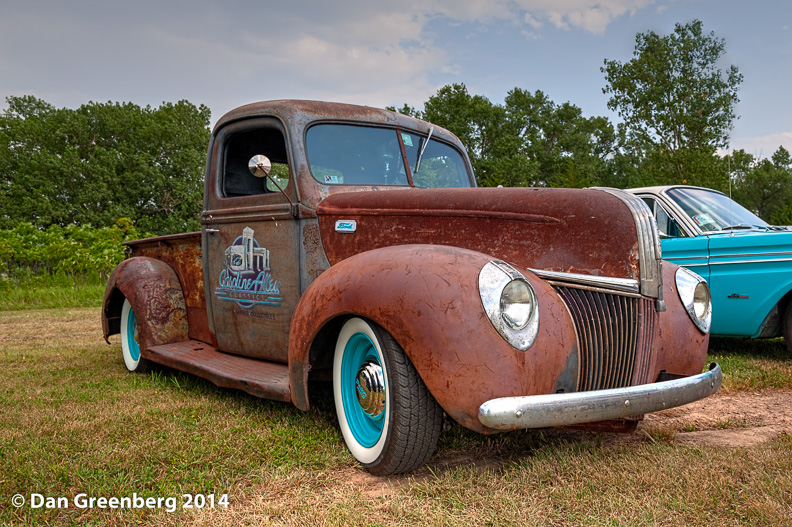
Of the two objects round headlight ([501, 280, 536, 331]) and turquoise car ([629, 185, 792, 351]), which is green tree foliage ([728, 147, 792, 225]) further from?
round headlight ([501, 280, 536, 331])

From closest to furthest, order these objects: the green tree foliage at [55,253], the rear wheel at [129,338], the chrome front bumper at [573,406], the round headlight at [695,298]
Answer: the chrome front bumper at [573,406] < the round headlight at [695,298] < the rear wheel at [129,338] < the green tree foliage at [55,253]

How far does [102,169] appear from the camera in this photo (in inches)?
1077

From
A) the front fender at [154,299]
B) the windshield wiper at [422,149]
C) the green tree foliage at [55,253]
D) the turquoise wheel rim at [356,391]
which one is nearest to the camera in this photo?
the turquoise wheel rim at [356,391]

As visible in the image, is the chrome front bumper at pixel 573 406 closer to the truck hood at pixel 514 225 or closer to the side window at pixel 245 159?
the truck hood at pixel 514 225

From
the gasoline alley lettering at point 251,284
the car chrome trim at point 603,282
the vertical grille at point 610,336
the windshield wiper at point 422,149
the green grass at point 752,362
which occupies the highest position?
the windshield wiper at point 422,149

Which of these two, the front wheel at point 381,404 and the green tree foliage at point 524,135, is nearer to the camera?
the front wheel at point 381,404

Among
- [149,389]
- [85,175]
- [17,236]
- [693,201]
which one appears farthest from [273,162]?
[85,175]

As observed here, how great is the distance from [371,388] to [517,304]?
73 cm

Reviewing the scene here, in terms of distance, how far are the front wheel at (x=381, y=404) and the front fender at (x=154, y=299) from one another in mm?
2102

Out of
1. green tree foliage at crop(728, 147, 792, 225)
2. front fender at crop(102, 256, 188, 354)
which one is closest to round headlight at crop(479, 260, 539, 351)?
front fender at crop(102, 256, 188, 354)

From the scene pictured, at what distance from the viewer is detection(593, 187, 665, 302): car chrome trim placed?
243cm

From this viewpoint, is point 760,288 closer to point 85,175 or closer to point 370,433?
point 370,433

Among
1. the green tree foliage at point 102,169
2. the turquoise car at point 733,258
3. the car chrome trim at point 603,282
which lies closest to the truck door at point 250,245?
the car chrome trim at point 603,282

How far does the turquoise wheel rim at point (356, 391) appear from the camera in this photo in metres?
2.58
